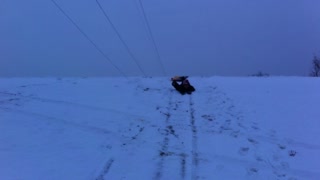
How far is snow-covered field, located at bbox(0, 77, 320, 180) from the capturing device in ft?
22.3

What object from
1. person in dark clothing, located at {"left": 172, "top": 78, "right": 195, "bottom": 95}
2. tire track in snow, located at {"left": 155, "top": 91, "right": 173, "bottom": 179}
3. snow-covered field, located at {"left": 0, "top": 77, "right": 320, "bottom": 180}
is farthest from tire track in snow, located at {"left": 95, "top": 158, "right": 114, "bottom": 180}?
person in dark clothing, located at {"left": 172, "top": 78, "right": 195, "bottom": 95}

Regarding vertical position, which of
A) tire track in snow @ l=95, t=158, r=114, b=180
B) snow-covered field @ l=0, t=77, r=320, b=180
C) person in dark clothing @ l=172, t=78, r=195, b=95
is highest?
person in dark clothing @ l=172, t=78, r=195, b=95

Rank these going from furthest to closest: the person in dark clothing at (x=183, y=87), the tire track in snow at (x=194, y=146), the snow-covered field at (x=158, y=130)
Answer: the person in dark clothing at (x=183, y=87) < the snow-covered field at (x=158, y=130) < the tire track in snow at (x=194, y=146)

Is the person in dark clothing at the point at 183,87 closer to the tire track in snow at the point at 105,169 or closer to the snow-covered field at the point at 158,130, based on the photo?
the snow-covered field at the point at 158,130

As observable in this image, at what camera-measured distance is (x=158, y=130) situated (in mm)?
8672

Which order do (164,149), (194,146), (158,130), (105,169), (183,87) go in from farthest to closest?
(183,87) < (158,130) < (194,146) < (164,149) < (105,169)

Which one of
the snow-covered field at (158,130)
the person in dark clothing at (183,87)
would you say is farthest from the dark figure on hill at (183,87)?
the snow-covered field at (158,130)

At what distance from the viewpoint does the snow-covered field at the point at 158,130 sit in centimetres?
680

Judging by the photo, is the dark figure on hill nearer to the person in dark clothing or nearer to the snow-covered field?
the person in dark clothing

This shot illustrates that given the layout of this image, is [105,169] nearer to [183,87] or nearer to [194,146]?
[194,146]

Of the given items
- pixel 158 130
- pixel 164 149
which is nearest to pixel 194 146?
pixel 164 149

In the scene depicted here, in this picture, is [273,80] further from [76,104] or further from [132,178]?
[132,178]

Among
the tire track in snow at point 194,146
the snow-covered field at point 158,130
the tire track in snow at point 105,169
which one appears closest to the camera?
the tire track in snow at point 105,169

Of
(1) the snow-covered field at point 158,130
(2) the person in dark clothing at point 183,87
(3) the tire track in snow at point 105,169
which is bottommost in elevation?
(3) the tire track in snow at point 105,169
